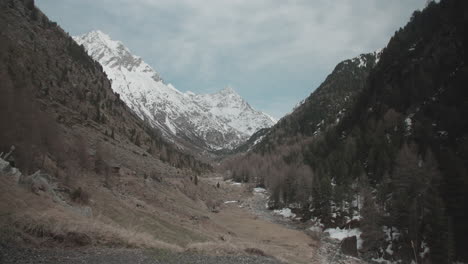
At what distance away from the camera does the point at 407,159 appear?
64.2m

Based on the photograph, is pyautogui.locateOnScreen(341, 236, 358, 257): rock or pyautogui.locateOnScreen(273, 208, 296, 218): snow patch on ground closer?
pyautogui.locateOnScreen(341, 236, 358, 257): rock

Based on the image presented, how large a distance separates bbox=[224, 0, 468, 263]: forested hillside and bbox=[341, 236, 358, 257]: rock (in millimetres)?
1968

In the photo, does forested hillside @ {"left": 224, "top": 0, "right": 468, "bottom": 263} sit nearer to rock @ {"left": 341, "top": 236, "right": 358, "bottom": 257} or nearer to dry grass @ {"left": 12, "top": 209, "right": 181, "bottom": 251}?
rock @ {"left": 341, "top": 236, "right": 358, "bottom": 257}

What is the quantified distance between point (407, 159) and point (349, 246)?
2433 centimetres

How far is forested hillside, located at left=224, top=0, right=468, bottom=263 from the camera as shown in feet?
166

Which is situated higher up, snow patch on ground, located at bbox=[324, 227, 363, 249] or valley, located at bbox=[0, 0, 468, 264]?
valley, located at bbox=[0, 0, 468, 264]

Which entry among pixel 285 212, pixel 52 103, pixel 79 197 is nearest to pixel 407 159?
pixel 285 212

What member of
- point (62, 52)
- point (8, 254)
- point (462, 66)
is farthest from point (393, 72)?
point (62, 52)

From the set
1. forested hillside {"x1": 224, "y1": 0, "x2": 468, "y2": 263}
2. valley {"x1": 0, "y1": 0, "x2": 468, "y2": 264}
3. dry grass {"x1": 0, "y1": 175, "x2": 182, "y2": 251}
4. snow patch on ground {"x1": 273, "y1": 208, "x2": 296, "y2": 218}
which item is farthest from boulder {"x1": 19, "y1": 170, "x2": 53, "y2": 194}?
snow patch on ground {"x1": 273, "y1": 208, "x2": 296, "y2": 218}

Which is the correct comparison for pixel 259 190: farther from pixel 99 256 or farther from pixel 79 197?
pixel 99 256

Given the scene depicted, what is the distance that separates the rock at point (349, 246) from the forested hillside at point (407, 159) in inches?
77.5

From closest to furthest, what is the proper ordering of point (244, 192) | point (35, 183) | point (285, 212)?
point (35, 183)
point (285, 212)
point (244, 192)

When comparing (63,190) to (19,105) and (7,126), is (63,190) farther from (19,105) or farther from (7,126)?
(19,105)

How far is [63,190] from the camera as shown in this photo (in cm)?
3212
